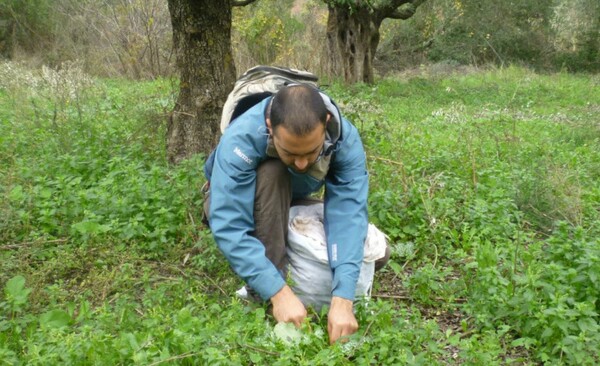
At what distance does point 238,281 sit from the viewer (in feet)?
11.5

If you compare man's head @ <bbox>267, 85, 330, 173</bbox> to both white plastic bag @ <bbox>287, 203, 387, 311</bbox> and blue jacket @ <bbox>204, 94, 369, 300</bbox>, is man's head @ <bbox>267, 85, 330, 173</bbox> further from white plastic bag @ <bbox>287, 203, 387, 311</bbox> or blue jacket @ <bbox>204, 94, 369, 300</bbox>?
white plastic bag @ <bbox>287, 203, 387, 311</bbox>

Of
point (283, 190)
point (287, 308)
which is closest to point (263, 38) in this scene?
point (283, 190)

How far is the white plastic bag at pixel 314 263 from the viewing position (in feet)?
10.3

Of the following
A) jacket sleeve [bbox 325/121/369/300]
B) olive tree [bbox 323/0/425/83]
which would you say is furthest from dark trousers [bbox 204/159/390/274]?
olive tree [bbox 323/0/425/83]

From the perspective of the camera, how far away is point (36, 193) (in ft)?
14.5

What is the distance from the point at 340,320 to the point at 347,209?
584 mm

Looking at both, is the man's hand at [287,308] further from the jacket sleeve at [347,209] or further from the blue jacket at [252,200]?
the jacket sleeve at [347,209]

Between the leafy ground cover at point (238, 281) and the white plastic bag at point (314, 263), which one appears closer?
the leafy ground cover at point (238, 281)

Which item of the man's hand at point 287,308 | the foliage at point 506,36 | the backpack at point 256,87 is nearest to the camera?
the man's hand at point 287,308

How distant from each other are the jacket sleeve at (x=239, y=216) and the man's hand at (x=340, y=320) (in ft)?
0.81

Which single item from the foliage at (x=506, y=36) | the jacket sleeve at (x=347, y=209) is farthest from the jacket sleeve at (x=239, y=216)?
the foliage at (x=506, y=36)

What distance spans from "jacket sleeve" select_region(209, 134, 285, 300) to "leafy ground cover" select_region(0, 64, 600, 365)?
0.18 m

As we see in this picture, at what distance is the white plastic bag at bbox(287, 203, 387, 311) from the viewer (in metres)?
3.12

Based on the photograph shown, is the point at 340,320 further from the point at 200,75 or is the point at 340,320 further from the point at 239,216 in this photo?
the point at 200,75
